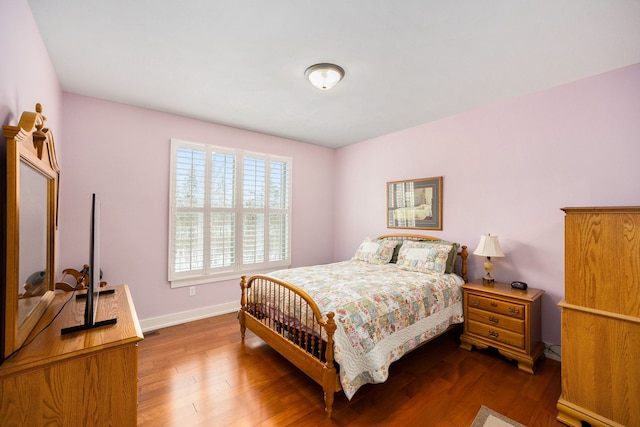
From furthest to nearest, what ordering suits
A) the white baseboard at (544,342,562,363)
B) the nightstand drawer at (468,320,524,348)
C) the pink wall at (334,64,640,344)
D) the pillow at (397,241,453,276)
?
the pillow at (397,241,453,276), the white baseboard at (544,342,562,363), the nightstand drawer at (468,320,524,348), the pink wall at (334,64,640,344)

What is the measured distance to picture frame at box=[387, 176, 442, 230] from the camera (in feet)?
11.9

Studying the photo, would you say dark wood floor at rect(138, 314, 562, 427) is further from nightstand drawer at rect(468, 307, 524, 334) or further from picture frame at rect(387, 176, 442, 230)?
picture frame at rect(387, 176, 442, 230)

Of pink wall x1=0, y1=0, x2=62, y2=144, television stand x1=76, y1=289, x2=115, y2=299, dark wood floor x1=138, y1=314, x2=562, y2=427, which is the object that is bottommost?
dark wood floor x1=138, y1=314, x2=562, y2=427

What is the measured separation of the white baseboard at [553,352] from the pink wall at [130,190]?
362 cm

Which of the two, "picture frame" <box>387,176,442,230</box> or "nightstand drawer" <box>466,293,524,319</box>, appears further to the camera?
"picture frame" <box>387,176,442,230</box>

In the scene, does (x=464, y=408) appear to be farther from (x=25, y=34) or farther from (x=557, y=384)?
(x=25, y=34)

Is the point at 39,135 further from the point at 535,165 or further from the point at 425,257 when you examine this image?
the point at 535,165

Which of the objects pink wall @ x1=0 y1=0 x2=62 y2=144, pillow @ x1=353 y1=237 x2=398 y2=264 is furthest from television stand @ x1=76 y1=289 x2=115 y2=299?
pillow @ x1=353 y1=237 x2=398 y2=264

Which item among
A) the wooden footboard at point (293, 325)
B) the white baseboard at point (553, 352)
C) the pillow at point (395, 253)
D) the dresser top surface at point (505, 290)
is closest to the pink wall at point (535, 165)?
the white baseboard at point (553, 352)

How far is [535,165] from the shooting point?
9.25ft

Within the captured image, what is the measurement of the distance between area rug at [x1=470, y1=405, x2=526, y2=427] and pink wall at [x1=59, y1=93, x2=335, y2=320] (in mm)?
3071

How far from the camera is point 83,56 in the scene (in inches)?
86.4

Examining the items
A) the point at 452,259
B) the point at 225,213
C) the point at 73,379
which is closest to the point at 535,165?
the point at 452,259

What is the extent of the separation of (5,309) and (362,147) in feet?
14.2
